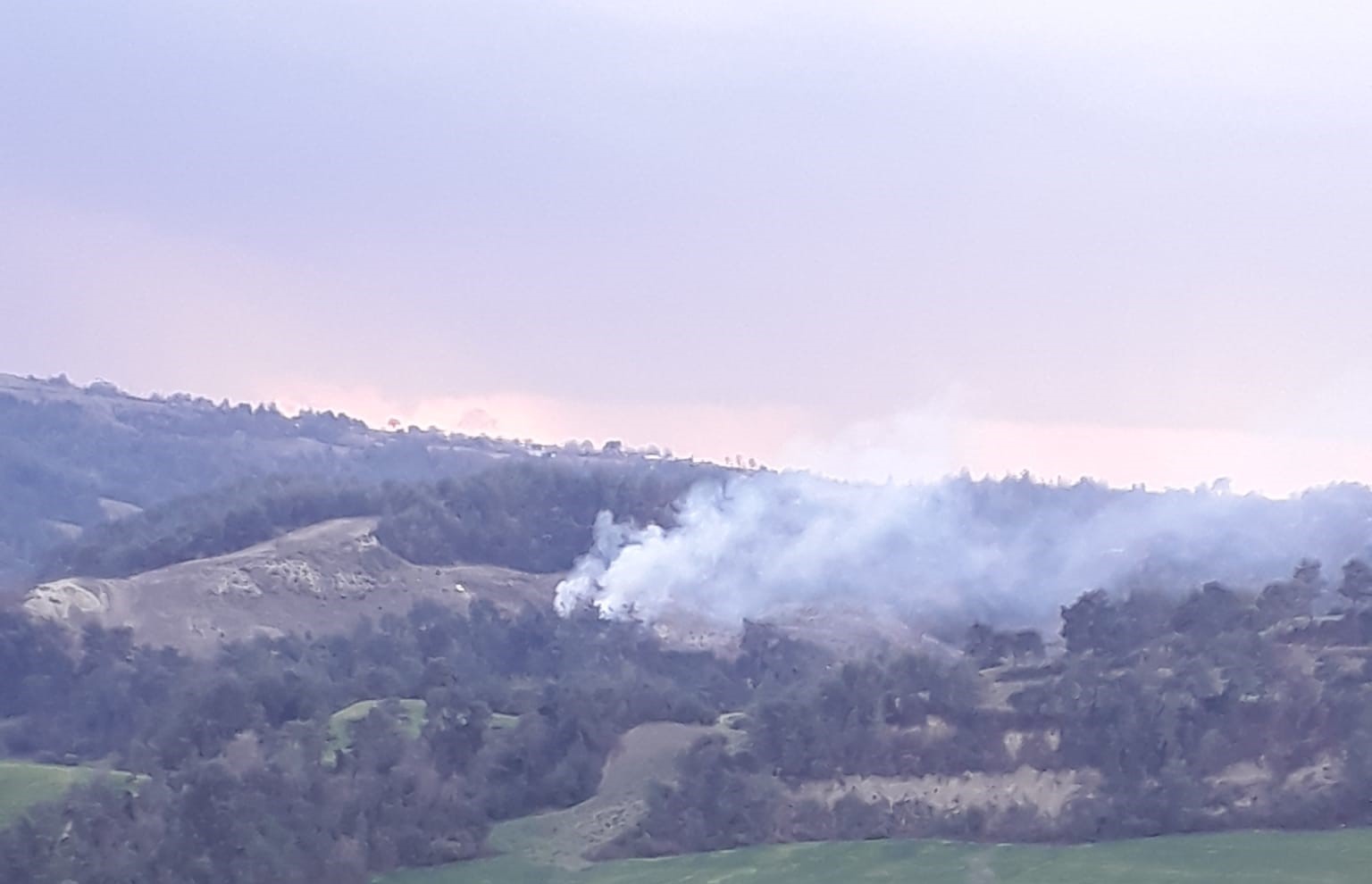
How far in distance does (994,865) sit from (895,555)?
222 feet

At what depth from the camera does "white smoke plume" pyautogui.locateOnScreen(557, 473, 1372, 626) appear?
13025 cm

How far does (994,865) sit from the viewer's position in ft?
221

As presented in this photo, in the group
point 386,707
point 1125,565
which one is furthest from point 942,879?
point 1125,565

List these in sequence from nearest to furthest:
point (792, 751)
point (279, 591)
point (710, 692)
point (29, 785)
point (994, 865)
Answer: point (994, 865), point (29, 785), point (792, 751), point (710, 692), point (279, 591)

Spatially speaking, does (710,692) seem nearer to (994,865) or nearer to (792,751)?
(792,751)

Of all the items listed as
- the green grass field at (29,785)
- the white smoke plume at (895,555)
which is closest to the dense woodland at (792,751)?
the green grass field at (29,785)

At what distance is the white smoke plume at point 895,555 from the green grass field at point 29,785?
52.9 m

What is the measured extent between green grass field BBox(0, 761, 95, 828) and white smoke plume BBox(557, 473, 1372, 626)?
174 feet

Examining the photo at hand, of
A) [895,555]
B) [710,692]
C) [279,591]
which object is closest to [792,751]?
[710,692]

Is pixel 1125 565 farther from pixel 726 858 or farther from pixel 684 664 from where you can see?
pixel 726 858

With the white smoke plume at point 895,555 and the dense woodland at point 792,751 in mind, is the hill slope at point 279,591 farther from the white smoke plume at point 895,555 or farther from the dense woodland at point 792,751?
the dense woodland at point 792,751

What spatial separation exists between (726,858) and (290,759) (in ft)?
51.6

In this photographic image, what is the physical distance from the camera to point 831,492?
135m

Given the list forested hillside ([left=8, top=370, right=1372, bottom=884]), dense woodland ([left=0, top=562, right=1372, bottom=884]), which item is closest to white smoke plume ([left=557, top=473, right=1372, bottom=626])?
forested hillside ([left=8, top=370, right=1372, bottom=884])
